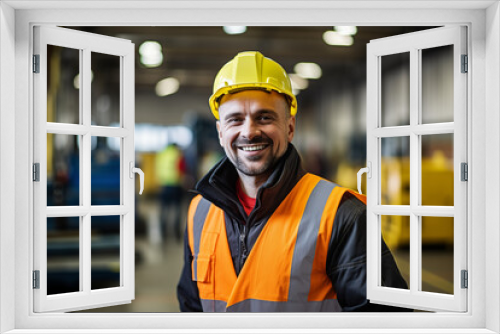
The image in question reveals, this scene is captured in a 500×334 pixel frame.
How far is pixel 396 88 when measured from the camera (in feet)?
26.8

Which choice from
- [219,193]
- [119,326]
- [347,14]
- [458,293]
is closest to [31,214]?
[119,326]

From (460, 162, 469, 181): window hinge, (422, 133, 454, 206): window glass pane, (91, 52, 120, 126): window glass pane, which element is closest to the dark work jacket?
(460, 162, 469, 181): window hinge

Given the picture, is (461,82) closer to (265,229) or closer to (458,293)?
(458,293)

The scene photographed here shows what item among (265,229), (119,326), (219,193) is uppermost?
(219,193)

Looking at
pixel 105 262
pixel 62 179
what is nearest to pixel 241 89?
pixel 105 262

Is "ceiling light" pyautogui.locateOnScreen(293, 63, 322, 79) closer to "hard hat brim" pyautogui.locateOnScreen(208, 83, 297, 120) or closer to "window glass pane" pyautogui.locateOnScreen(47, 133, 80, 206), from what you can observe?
"hard hat brim" pyautogui.locateOnScreen(208, 83, 297, 120)

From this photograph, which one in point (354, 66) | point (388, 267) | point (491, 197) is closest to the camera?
point (491, 197)

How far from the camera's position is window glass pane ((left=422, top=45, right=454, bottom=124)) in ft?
27.0

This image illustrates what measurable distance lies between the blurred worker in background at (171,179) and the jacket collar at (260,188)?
11.2ft

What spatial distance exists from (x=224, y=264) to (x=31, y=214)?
3.47ft

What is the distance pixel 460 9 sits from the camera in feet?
7.34

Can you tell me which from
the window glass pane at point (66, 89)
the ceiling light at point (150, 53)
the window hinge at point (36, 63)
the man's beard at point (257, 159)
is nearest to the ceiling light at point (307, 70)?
the ceiling light at point (150, 53)

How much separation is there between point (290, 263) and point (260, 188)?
447 mm

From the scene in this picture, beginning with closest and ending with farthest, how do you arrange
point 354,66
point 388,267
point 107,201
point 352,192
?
→ 1. point 388,267
2. point 352,192
3. point 107,201
4. point 354,66
